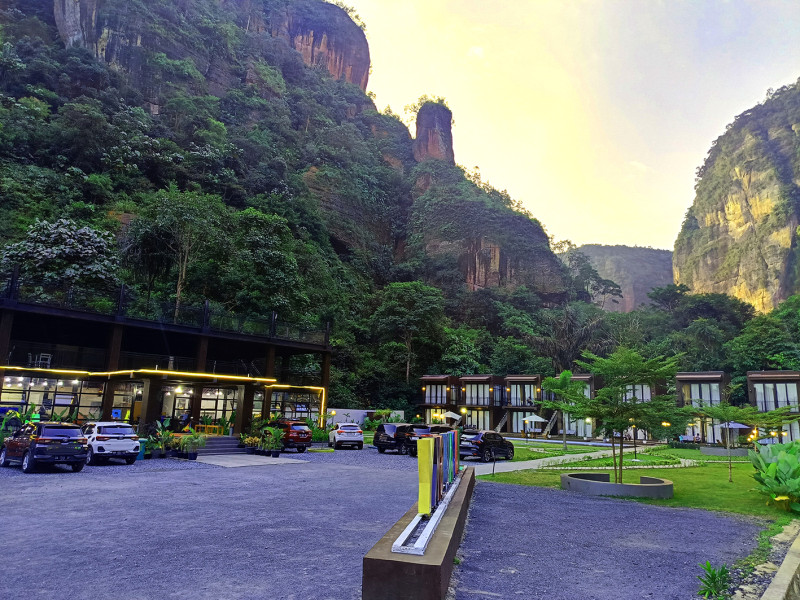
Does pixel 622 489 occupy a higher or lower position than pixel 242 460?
higher

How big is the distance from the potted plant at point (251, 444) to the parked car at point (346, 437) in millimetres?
4848

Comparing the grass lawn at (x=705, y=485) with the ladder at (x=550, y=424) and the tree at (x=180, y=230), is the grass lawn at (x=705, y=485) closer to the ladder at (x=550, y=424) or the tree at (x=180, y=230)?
the ladder at (x=550, y=424)

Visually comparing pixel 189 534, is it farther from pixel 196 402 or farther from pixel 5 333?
pixel 196 402

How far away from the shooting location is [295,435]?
24453mm

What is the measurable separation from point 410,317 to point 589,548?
157ft

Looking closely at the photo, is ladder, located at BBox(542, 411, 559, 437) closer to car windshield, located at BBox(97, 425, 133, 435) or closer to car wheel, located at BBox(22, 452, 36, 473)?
car windshield, located at BBox(97, 425, 133, 435)

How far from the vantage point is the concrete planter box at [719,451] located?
28.1 meters

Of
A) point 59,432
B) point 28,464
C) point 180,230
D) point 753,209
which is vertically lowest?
point 28,464

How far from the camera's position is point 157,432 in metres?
21.8

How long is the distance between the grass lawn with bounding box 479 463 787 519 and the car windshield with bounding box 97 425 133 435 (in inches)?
511

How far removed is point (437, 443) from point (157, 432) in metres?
18.5

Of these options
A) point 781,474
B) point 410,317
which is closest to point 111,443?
point 781,474

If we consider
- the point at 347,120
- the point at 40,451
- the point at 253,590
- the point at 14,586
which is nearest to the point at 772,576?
the point at 253,590

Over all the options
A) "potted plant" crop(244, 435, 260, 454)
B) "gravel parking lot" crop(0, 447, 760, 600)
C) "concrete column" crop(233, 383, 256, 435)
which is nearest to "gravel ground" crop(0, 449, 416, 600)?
"gravel parking lot" crop(0, 447, 760, 600)
